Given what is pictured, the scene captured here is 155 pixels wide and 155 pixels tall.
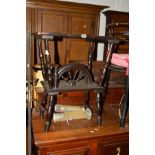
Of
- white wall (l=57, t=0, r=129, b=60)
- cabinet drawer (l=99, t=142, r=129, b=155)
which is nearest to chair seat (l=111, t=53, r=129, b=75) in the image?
cabinet drawer (l=99, t=142, r=129, b=155)

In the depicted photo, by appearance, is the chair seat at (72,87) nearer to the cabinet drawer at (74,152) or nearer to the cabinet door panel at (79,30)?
the cabinet drawer at (74,152)

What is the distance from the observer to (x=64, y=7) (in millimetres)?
2496

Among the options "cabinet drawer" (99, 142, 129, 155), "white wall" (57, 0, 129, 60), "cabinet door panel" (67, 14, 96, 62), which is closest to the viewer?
"cabinet drawer" (99, 142, 129, 155)

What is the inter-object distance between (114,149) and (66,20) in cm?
189

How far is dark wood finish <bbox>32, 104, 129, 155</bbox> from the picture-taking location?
105 cm

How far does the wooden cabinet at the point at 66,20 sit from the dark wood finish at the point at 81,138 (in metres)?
1.47

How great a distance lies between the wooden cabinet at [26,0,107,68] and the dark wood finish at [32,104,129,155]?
1.47 m

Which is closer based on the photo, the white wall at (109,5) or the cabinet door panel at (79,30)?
the cabinet door panel at (79,30)

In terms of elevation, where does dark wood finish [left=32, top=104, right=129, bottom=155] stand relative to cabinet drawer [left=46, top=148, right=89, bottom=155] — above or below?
above

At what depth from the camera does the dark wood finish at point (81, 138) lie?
3.46ft

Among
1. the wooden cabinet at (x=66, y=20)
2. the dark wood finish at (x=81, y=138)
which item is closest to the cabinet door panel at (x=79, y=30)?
the wooden cabinet at (x=66, y=20)

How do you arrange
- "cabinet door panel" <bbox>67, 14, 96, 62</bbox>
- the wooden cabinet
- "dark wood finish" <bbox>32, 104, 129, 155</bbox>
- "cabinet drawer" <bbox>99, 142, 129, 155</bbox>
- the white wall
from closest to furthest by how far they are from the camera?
"dark wood finish" <bbox>32, 104, 129, 155</bbox>, "cabinet drawer" <bbox>99, 142, 129, 155</bbox>, the wooden cabinet, "cabinet door panel" <bbox>67, 14, 96, 62</bbox>, the white wall

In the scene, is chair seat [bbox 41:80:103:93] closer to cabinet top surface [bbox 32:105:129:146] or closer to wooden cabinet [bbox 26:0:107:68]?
cabinet top surface [bbox 32:105:129:146]
